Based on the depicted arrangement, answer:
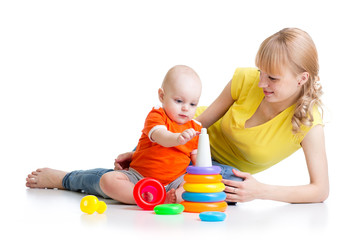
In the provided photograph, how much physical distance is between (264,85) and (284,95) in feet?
0.48

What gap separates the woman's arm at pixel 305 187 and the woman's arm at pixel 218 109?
2.02 ft

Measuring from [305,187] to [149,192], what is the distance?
42.5 inches

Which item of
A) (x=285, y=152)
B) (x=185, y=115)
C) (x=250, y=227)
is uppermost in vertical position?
(x=185, y=115)

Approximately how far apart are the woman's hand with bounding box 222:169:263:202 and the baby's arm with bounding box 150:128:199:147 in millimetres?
503

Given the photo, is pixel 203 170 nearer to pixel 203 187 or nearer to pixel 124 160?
pixel 203 187

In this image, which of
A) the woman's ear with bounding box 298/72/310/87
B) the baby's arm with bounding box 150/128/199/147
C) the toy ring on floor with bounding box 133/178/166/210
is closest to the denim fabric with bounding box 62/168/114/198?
the toy ring on floor with bounding box 133/178/166/210

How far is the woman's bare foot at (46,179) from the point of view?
4.50 metres

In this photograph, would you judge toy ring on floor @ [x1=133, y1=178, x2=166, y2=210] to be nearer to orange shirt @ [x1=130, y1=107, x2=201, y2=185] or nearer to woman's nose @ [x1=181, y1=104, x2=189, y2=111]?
orange shirt @ [x1=130, y1=107, x2=201, y2=185]

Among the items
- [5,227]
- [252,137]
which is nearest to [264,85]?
[252,137]

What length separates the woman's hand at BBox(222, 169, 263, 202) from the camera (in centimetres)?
362

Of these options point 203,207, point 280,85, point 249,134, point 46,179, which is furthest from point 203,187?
point 46,179

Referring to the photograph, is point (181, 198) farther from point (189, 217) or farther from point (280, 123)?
point (280, 123)

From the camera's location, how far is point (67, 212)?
3.41 metres

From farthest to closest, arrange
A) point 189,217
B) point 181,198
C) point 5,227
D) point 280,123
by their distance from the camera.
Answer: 1. point 280,123
2. point 181,198
3. point 189,217
4. point 5,227
